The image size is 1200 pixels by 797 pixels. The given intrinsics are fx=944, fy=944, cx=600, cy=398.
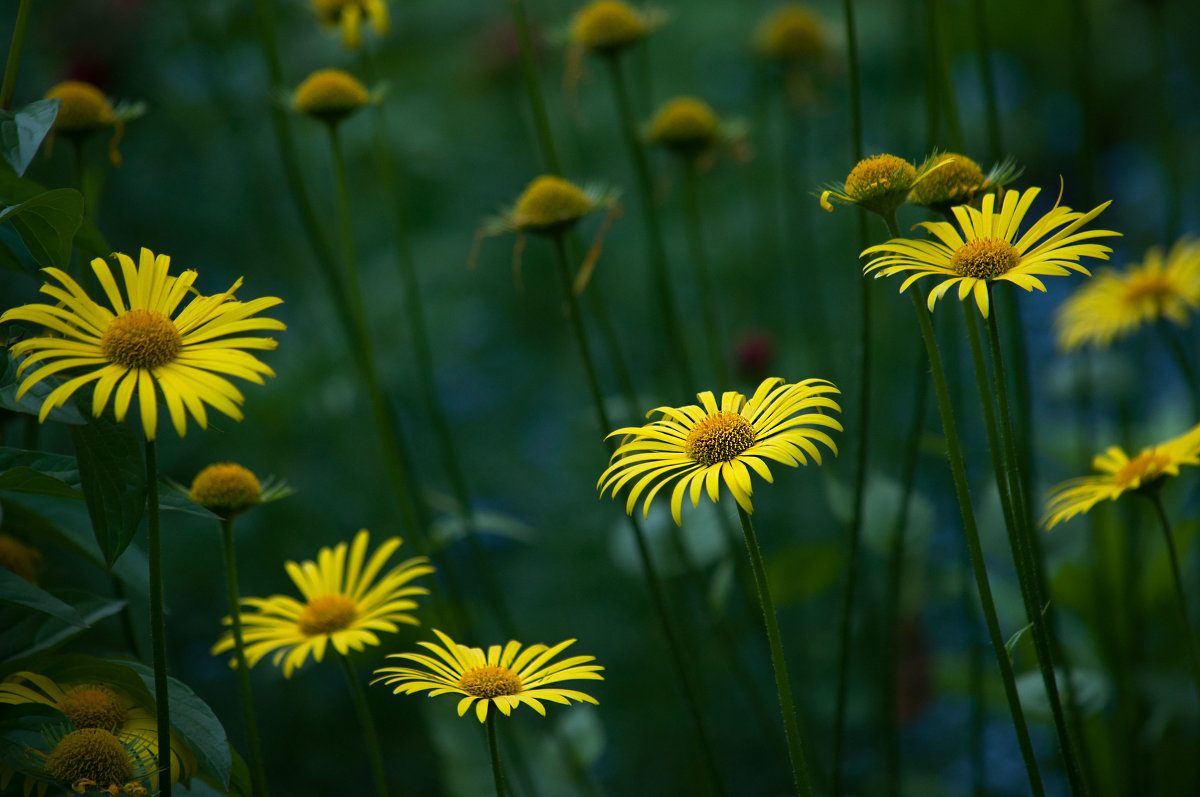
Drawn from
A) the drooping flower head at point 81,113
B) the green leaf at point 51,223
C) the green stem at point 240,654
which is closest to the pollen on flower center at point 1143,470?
the green stem at point 240,654

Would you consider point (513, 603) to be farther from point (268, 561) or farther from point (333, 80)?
point (333, 80)

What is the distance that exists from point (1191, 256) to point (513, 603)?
3.71 feet

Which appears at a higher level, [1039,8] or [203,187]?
[1039,8]

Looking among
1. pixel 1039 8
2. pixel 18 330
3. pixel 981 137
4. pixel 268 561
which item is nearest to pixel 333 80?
pixel 18 330

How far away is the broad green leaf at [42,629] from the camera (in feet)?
2.06

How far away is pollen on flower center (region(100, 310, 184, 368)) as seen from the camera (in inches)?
21.0

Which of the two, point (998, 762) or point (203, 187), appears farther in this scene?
point (203, 187)

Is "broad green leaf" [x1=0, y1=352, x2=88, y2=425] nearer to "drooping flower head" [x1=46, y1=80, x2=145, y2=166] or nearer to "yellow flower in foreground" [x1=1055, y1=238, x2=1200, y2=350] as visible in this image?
"drooping flower head" [x1=46, y1=80, x2=145, y2=166]

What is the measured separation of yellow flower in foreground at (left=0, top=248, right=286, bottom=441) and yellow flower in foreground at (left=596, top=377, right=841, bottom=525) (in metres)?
0.22

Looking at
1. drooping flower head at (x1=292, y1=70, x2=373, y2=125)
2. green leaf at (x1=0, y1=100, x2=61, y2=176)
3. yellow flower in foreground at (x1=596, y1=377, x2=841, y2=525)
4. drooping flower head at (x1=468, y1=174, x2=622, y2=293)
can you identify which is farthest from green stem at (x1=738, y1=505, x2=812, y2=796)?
drooping flower head at (x1=292, y1=70, x2=373, y2=125)

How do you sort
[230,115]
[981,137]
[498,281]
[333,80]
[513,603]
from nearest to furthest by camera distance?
[333,80] → [230,115] → [513,603] → [498,281] → [981,137]

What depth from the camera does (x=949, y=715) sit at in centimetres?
148

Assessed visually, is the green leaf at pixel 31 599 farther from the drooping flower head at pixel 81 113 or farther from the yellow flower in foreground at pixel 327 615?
the drooping flower head at pixel 81 113

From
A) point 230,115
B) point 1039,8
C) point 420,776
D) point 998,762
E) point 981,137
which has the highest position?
point 1039,8
